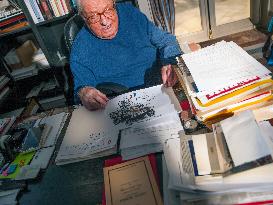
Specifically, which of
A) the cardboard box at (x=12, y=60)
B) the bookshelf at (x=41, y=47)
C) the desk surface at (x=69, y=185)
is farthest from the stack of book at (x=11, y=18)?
the desk surface at (x=69, y=185)

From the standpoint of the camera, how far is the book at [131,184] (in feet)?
2.60

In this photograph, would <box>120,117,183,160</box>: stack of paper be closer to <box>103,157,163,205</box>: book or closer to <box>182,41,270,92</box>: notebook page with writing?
<box>103,157,163,205</box>: book

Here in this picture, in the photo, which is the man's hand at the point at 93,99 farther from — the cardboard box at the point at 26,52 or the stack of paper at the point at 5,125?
the cardboard box at the point at 26,52

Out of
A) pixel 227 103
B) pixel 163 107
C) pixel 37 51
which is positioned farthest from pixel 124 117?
pixel 37 51

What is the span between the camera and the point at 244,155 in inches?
26.2

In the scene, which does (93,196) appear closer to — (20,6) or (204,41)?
(20,6)

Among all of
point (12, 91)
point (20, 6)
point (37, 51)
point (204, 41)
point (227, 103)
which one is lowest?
point (204, 41)

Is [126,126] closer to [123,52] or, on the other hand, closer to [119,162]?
[119,162]

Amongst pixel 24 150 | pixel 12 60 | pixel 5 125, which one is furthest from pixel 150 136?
pixel 12 60

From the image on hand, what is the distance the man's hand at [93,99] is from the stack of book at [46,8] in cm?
142

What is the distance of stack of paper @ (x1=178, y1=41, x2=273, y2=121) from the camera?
36.3 inches

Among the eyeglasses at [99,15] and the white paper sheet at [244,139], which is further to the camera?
the eyeglasses at [99,15]

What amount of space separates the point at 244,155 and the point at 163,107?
50 cm

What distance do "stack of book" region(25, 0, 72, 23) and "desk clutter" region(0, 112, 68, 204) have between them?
1.43 meters
